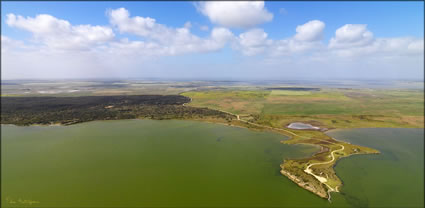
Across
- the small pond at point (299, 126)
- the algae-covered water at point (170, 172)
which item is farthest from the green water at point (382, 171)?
the small pond at point (299, 126)

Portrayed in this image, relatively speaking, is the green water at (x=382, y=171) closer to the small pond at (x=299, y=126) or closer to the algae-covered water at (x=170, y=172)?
the algae-covered water at (x=170, y=172)

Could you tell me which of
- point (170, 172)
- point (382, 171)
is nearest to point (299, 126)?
point (382, 171)

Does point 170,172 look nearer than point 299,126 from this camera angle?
Yes

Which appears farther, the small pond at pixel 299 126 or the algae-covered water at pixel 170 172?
the small pond at pixel 299 126

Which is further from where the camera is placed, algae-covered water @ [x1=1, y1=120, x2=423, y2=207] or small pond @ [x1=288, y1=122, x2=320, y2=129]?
small pond @ [x1=288, y1=122, x2=320, y2=129]

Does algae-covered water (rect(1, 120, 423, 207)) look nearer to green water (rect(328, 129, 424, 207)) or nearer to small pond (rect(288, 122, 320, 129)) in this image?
green water (rect(328, 129, 424, 207))

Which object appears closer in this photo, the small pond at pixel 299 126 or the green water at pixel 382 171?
the green water at pixel 382 171

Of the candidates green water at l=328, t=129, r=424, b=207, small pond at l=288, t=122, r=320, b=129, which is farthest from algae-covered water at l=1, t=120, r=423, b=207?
small pond at l=288, t=122, r=320, b=129

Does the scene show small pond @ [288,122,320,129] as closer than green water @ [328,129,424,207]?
No

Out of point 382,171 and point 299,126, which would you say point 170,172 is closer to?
point 382,171
